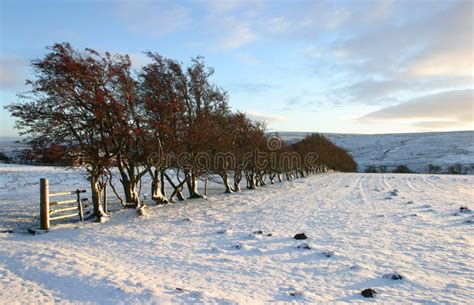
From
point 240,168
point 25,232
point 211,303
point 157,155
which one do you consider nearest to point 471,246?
point 211,303

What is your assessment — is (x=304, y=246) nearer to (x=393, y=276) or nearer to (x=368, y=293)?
(x=393, y=276)

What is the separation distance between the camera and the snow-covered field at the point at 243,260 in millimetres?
6887

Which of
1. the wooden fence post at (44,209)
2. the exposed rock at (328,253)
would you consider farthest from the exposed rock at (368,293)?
the wooden fence post at (44,209)

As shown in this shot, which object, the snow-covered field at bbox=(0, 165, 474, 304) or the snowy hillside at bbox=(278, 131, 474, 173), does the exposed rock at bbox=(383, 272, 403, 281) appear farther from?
the snowy hillside at bbox=(278, 131, 474, 173)

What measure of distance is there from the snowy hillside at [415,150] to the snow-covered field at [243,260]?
330 ft

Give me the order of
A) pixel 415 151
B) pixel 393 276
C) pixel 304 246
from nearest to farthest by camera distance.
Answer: pixel 393 276 → pixel 304 246 → pixel 415 151

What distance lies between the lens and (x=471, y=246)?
10.2 meters

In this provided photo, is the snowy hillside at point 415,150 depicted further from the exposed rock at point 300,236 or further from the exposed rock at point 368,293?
the exposed rock at point 368,293

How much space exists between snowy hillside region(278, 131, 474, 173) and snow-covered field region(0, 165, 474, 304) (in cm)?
10054

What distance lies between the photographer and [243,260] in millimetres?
9117

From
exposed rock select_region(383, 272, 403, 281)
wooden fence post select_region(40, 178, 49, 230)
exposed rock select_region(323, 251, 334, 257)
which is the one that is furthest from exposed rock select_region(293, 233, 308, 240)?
wooden fence post select_region(40, 178, 49, 230)

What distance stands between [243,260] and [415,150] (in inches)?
6260

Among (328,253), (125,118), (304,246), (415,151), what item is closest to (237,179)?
(125,118)

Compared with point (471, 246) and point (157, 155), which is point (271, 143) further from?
point (471, 246)
